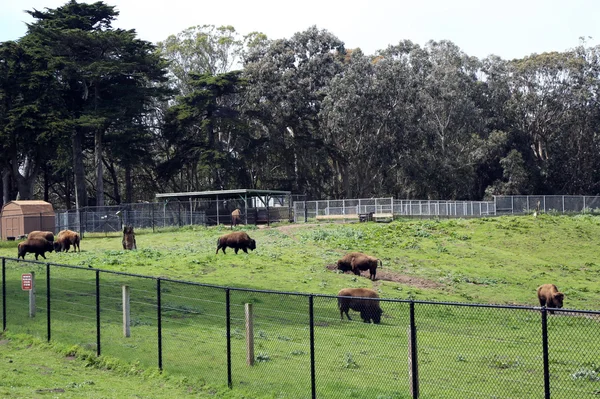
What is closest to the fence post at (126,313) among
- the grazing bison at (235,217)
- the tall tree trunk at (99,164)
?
the grazing bison at (235,217)

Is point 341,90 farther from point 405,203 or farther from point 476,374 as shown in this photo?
point 476,374

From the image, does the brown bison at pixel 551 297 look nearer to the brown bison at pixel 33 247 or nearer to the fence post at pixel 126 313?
the fence post at pixel 126 313

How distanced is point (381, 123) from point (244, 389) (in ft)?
243

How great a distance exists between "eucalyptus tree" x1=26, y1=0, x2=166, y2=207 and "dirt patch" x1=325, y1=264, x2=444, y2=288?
43.7 metres

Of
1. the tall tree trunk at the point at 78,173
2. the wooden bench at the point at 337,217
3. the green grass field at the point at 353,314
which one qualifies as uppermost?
the tall tree trunk at the point at 78,173

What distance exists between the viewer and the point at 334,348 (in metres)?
15.8

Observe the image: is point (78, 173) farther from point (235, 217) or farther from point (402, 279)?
point (402, 279)

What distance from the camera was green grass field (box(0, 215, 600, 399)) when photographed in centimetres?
1329

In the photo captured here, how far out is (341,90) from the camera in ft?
280

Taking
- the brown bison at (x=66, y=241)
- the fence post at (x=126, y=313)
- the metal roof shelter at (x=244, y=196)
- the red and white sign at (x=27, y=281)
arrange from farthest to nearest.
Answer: the metal roof shelter at (x=244, y=196) < the brown bison at (x=66, y=241) < the red and white sign at (x=27, y=281) < the fence post at (x=126, y=313)

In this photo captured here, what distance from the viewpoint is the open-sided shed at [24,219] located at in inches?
2290

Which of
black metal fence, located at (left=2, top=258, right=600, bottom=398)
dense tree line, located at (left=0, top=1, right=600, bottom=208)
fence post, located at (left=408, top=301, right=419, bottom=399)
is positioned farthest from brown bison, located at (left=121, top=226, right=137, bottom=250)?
dense tree line, located at (left=0, top=1, right=600, bottom=208)

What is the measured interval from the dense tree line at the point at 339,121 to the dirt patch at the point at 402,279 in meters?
48.0

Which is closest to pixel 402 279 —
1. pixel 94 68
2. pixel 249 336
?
pixel 249 336
